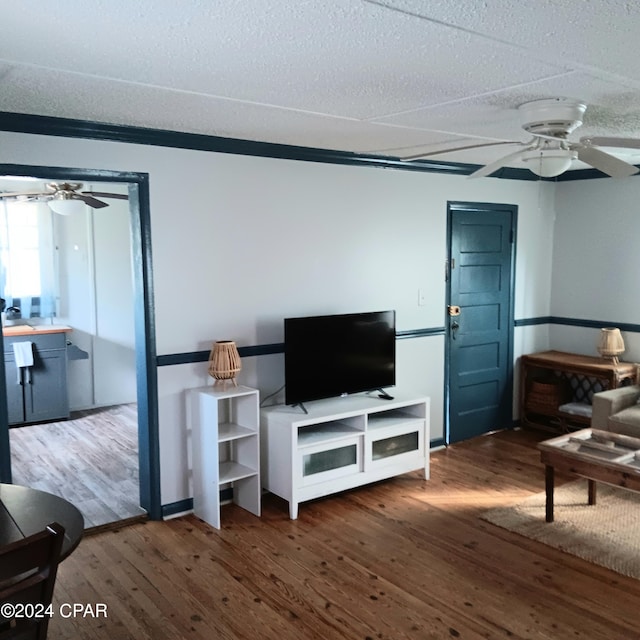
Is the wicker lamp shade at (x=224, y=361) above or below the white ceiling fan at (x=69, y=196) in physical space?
below

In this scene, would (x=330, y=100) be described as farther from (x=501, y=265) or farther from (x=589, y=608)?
(x=501, y=265)

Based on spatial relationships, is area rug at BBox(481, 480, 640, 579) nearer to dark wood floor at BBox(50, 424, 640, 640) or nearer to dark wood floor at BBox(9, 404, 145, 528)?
dark wood floor at BBox(50, 424, 640, 640)

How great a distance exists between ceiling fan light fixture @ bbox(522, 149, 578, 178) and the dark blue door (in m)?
2.02

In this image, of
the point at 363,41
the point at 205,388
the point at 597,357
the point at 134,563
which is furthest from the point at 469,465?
the point at 363,41

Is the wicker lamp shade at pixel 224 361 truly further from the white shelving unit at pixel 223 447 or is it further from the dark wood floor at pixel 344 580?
the dark wood floor at pixel 344 580

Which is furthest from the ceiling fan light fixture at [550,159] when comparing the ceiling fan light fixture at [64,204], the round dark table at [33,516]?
the ceiling fan light fixture at [64,204]

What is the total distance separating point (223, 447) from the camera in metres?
4.19

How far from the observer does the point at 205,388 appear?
156 inches

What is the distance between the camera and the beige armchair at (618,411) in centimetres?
449

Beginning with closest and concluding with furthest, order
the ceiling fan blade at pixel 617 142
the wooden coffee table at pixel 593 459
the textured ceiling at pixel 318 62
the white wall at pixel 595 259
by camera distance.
Result: the textured ceiling at pixel 318 62
the ceiling fan blade at pixel 617 142
the wooden coffee table at pixel 593 459
the white wall at pixel 595 259

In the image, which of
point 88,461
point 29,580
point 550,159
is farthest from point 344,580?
point 88,461

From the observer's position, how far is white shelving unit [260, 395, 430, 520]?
3968 mm

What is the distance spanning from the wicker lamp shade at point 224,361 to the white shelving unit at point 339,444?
41 cm

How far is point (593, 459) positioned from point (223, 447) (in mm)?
2160
